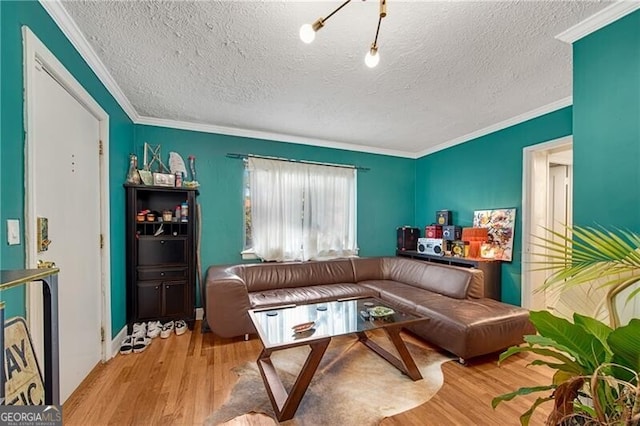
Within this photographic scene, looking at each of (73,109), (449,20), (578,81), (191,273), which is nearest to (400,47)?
(449,20)

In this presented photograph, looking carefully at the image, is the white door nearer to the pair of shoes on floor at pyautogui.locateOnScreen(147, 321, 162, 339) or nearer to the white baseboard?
the white baseboard

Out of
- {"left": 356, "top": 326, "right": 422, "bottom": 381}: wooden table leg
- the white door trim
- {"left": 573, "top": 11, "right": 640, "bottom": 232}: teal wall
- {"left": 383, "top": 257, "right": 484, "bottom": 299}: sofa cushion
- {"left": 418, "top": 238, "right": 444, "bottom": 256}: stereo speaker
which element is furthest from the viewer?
{"left": 418, "top": 238, "right": 444, "bottom": 256}: stereo speaker

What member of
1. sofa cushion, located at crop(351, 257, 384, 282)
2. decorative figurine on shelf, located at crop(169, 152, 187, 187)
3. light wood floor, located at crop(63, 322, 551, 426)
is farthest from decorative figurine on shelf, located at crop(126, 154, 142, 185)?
sofa cushion, located at crop(351, 257, 384, 282)

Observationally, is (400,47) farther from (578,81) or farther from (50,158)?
(50,158)

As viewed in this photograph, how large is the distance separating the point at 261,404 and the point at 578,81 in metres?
2.97

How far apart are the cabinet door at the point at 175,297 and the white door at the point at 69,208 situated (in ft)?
2.31

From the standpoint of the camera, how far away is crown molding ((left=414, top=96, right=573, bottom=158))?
2736 mm

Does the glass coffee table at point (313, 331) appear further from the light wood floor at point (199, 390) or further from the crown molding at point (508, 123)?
the crown molding at point (508, 123)

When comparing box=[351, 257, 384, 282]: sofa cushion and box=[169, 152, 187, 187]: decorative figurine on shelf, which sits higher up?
box=[169, 152, 187, 187]: decorative figurine on shelf

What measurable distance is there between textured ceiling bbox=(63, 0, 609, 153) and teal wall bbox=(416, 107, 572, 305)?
300 millimetres

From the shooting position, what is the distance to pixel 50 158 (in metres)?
1.62

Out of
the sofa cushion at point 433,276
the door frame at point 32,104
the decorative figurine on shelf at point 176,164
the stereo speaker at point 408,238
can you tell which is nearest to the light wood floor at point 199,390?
the door frame at point 32,104

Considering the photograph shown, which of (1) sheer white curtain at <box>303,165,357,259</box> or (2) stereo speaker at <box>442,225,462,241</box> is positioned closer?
(2) stereo speaker at <box>442,225,462,241</box>

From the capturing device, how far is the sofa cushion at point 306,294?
289 cm
